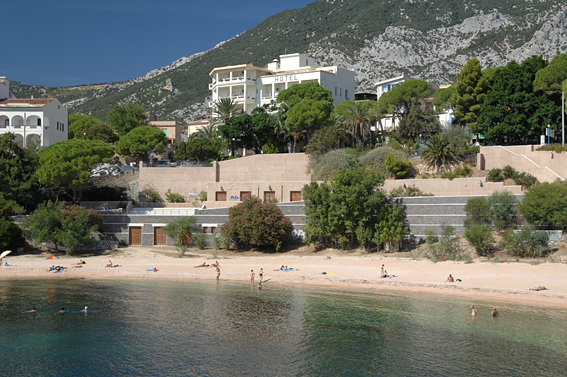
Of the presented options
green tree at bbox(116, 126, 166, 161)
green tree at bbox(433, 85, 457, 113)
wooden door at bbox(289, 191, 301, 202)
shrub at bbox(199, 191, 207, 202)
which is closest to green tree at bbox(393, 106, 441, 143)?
green tree at bbox(433, 85, 457, 113)

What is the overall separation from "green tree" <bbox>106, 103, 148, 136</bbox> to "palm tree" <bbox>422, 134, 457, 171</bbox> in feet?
156

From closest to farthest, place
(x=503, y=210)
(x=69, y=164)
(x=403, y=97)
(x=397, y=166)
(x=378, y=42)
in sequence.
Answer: (x=503, y=210) < (x=397, y=166) < (x=69, y=164) < (x=403, y=97) < (x=378, y=42)

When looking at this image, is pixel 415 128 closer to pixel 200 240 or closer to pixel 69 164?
pixel 200 240

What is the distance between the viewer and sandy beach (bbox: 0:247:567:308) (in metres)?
34.0

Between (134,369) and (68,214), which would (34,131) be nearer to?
(68,214)

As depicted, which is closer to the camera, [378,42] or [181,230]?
[181,230]

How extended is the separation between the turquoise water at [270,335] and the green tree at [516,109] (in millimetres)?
25981

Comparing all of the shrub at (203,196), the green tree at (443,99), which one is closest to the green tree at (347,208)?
the shrub at (203,196)

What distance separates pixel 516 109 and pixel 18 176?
46316 mm

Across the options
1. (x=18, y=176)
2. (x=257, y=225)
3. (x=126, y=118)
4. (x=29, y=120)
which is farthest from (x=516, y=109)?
(x=29, y=120)

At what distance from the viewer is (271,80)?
82.9 metres

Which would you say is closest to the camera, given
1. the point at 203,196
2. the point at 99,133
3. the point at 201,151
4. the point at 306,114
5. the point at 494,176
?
the point at 494,176

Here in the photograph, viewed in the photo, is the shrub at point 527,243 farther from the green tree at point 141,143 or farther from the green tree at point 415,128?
the green tree at point 141,143

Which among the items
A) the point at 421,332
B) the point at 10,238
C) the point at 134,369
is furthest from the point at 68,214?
the point at 421,332
